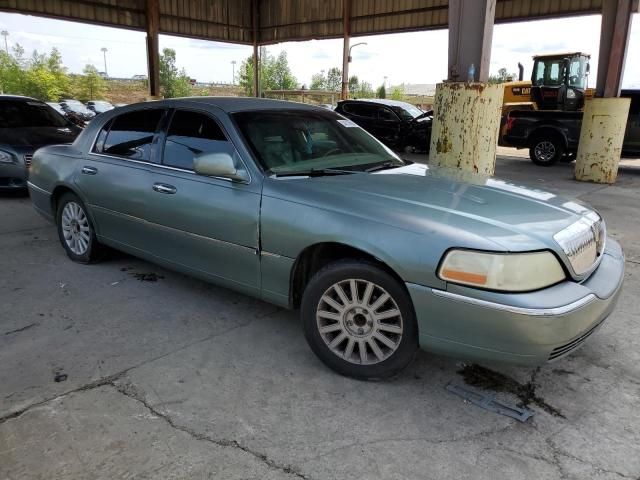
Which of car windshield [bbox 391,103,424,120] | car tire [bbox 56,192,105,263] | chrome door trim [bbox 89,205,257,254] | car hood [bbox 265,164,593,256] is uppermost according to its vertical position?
car windshield [bbox 391,103,424,120]

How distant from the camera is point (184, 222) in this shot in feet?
→ 11.7

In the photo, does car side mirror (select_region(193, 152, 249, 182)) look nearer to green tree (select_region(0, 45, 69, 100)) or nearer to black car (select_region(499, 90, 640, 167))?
black car (select_region(499, 90, 640, 167))

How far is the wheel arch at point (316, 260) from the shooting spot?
278 centimetres

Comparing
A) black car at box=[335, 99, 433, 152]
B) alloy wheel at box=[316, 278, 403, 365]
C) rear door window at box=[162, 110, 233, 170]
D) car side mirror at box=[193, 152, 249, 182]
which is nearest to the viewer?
alloy wheel at box=[316, 278, 403, 365]

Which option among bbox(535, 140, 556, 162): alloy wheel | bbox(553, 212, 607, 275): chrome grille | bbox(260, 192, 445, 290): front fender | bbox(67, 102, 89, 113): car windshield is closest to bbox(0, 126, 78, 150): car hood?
bbox(260, 192, 445, 290): front fender

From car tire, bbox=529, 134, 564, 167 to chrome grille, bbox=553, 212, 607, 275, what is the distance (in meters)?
11.1

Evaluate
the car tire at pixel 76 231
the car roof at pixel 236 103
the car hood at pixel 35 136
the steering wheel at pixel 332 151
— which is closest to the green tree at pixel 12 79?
the car hood at pixel 35 136

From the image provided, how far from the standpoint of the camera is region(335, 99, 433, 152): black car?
49.8 feet

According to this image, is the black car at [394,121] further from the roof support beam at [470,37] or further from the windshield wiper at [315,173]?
the windshield wiper at [315,173]

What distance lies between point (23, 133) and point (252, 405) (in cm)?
721

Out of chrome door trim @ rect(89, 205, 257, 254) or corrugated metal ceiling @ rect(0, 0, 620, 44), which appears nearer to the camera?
chrome door trim @ rect(89, 205, 257, 254)

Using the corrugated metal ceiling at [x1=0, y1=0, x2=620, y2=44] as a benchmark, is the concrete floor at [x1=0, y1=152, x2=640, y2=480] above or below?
below

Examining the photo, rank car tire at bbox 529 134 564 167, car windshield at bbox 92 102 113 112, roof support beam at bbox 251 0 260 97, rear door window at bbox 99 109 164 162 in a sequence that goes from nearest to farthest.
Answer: rear door window at bbox 99 109 164 162, car tire at bbox 529 134 564 167, roof support beam at bbox 251 0 260 97, car windshield at bbox 92 102 113 112

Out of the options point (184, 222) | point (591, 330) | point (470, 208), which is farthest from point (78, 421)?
point (591, 330)
